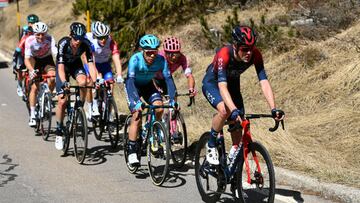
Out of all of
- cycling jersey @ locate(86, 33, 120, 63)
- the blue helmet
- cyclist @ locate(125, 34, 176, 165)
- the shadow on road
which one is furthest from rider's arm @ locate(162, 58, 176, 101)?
the shadow on road

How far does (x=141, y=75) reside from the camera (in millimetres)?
7598

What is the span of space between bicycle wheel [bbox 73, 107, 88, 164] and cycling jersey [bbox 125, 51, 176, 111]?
0.93 meters

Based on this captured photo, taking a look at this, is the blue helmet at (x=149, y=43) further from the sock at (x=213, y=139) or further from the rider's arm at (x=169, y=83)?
the sock at (x=213, y=139)

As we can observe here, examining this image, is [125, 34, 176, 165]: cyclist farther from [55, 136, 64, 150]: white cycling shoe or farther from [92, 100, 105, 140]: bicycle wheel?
[92, 100, 105, 140]: bicycle wheel

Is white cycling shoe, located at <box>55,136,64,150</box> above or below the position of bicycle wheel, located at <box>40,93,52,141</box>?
below

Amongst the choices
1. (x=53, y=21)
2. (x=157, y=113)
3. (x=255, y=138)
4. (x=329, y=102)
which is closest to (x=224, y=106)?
(x=157, y=113)

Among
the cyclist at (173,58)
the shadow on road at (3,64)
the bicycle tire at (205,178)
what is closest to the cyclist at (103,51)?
the cyclist at (173,58)

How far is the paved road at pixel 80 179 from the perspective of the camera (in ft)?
21.3

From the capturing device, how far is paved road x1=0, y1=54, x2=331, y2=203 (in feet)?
21.3

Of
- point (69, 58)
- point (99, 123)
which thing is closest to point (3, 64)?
point (99, 123)

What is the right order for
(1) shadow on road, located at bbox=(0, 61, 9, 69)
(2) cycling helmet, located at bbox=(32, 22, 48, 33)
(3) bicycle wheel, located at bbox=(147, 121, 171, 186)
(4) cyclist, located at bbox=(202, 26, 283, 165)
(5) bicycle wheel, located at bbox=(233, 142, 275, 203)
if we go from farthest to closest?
(1) shadow on road, located at bbox=(0, 61, 9, 69)
(2) cycling helmet, located at bbox=(32, 22, 48, 33)
(3) bicycle wheel, located at bbox=(147, 121, 171, 186)
(4) cyclist, located at bbox=(202, 26, 283, 165)
(5) bicycle wheel, located at bbox=(233, 142, 275, 203)

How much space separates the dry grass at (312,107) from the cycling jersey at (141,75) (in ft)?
5.11

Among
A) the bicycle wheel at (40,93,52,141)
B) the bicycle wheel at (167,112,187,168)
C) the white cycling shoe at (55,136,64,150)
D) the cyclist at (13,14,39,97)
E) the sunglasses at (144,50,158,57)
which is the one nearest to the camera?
the sunglasses at (144,50,158,57)

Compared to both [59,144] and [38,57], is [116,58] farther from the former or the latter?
[38,57]
